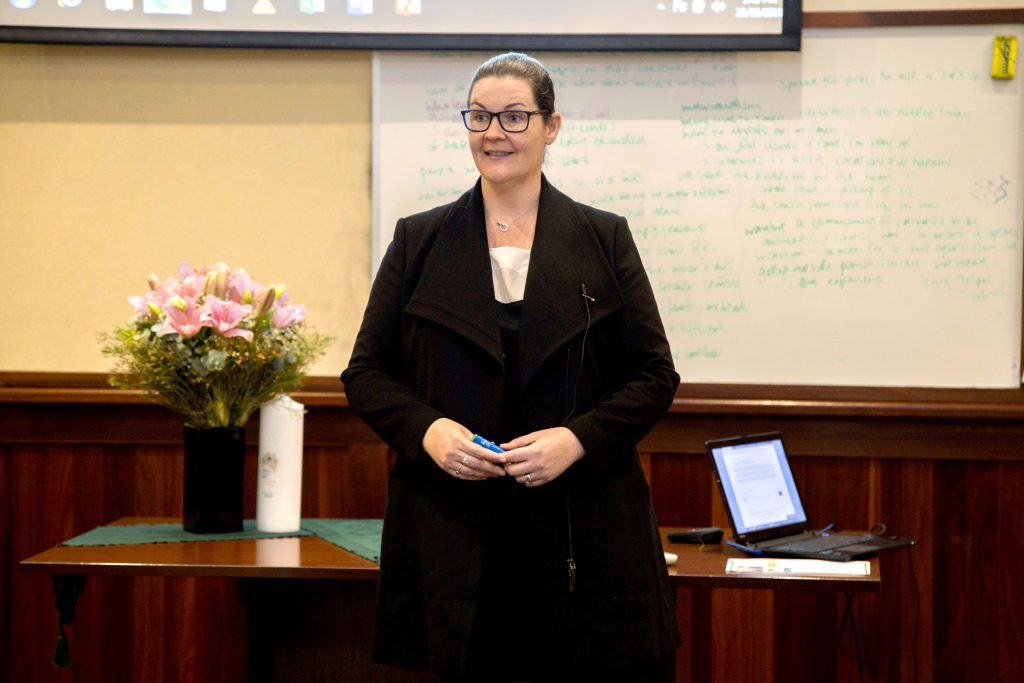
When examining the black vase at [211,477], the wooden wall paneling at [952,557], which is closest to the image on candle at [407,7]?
the black vase at [211,477]

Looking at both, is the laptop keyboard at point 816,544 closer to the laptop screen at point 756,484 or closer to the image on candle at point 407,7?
the laptop screen at point 756,484

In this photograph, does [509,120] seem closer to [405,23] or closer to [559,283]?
[559,283]

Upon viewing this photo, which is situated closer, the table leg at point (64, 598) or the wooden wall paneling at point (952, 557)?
the table leg at point (64, 598)

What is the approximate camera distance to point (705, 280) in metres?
3.22

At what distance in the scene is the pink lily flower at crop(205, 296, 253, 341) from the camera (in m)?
2.37

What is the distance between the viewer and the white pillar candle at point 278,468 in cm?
249

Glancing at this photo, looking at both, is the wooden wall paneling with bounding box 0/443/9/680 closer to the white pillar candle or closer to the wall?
the wall

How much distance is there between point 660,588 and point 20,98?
2532 mm

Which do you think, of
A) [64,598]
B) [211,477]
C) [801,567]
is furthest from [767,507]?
[64,598]

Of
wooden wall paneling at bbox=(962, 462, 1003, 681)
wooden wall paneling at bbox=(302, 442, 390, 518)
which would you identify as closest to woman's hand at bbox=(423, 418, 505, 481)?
wooden wall paneling at bbox=(302, 442, 390, 518)

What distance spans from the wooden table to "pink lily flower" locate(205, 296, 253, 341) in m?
0.44

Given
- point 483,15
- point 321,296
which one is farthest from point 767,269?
point 321,296

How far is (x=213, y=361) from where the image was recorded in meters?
2.35

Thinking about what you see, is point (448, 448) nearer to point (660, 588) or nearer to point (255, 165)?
point (660, 588)
